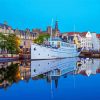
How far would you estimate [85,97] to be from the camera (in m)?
16.4

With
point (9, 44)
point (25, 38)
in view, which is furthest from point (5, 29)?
point (9, 44)

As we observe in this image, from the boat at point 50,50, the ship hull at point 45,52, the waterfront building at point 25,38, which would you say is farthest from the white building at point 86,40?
the ship hull at point 45,52

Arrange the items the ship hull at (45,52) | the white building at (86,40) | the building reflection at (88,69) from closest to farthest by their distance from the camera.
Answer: the building reflection at (88,69) < the ship hull at (45,52) < the white building at (86,40)

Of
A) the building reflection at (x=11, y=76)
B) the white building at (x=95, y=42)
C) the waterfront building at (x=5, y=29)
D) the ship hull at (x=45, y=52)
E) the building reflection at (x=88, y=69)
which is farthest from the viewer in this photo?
the white building at (x=95, y=42)

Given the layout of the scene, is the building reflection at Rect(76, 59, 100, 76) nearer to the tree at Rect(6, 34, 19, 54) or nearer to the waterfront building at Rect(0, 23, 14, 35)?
the tree at Rect(6, 34, 19, 54)

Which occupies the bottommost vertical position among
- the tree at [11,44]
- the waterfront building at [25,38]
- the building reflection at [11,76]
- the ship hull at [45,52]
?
the building reflection at [11,76]

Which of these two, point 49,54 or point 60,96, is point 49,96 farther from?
point 49,54

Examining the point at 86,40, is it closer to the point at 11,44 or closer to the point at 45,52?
the point at 45,52

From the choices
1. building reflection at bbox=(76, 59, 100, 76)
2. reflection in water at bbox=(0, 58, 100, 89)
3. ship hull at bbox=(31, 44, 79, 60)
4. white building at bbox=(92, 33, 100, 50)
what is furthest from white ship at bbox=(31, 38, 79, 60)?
white building at bbox=(92, 33, 100, 50)

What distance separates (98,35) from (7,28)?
90238 mm

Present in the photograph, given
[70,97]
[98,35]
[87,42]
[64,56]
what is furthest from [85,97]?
[98,35]

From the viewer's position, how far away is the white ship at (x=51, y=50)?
2628 inches

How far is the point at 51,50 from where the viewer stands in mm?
72312

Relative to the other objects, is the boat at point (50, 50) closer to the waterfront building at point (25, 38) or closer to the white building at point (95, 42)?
the waterfront building at point (25, 38)
